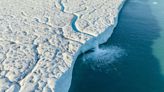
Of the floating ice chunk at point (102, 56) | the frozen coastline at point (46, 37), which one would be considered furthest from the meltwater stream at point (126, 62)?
the frozen coastline at point (46, 37)

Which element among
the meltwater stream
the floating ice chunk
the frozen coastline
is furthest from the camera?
the floating ice chunk

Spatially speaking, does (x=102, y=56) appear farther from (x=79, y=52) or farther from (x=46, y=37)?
(x=46, y=37)

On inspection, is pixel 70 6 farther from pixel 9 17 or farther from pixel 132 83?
pixel 132 83

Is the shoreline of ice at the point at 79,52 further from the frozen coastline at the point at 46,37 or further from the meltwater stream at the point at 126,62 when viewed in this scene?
the meltwater stream at the point at 126,62

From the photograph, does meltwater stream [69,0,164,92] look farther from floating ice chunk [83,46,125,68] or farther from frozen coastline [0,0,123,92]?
frozen coastline [0,0,123,92]

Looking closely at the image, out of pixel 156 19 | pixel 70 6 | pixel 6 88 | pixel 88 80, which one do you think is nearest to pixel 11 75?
pixel 6 88

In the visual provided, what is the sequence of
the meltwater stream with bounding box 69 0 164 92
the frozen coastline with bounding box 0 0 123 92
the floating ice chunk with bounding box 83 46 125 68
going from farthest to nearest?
the floating ice chunk with bounding box 83 46 125 68 → the meltwater stream with bounding box 69 0 164 92 → the frozen coastline with bounding box 0 0 123 92

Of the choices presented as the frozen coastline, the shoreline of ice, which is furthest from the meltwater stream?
the frozen coastline

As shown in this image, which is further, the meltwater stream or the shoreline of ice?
the meltwater stream
